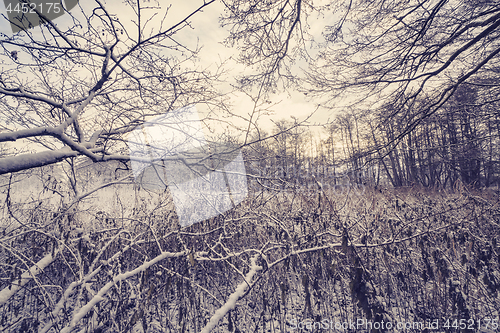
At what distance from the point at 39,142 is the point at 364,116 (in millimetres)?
5850

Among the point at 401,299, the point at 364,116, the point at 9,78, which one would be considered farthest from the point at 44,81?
the point at 401,299

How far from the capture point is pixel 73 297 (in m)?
3.21

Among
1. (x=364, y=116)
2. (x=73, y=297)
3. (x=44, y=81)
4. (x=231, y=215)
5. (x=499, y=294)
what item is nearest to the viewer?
(x=499, y=294)

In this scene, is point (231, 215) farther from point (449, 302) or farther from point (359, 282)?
point (449, 302)

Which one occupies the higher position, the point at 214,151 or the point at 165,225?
the point at 214,151

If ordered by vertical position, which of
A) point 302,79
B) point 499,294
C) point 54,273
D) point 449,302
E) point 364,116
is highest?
point 302,79

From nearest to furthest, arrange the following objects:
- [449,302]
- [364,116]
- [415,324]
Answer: [415,324] → [449,302] → [364,116]

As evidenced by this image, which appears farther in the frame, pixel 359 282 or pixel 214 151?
pixel 214 151
